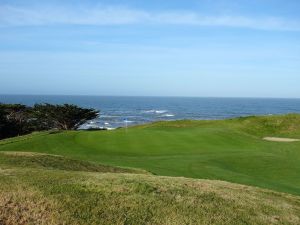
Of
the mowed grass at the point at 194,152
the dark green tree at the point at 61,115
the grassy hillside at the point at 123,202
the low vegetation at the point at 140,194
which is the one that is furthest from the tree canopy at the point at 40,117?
the grassy hillside at the point at 123,202

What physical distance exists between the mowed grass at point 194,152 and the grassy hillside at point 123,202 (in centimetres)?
652

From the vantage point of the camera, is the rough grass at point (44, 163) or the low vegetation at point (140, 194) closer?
the low vegetation at point (140, 194)

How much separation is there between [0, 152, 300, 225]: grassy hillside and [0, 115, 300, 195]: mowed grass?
6521 mm

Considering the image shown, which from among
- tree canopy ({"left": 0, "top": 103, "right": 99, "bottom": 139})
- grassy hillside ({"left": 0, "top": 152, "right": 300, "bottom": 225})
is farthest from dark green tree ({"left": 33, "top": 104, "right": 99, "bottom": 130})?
grassy hillside ({"left": 0, "top": 152, "right": 300, "bottom": 225})

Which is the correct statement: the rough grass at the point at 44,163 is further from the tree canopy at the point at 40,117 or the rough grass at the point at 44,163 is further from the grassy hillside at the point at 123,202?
the tree canopy at the point at 40,117

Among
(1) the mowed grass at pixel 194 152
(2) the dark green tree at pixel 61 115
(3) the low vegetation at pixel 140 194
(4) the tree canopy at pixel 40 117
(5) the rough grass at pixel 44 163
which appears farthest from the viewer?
(2) the dark green tree at pixel 61 115

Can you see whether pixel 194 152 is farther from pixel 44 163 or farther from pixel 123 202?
pixel 123 202

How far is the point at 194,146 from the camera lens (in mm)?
30484

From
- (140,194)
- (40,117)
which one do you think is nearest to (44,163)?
(140,194)

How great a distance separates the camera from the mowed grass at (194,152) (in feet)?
66.5

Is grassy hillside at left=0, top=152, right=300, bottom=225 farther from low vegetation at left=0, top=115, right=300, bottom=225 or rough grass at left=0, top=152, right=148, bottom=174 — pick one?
rough grass at left=0, top=152, right=148, bottom=174

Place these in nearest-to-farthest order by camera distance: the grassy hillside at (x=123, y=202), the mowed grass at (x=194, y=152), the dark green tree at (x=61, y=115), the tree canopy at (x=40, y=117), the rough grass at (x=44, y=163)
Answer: the grassy hillside at (x=123, y=202) < the rough grass at (x=44, y=163) < the mowed grass at (x=194, y=152) < the tree canopy at (x=40, y=117) < the dark green tree at (x=61, y=115)

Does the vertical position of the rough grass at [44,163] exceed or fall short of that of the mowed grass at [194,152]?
it exceeds it

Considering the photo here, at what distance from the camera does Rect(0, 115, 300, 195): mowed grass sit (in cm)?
2028
